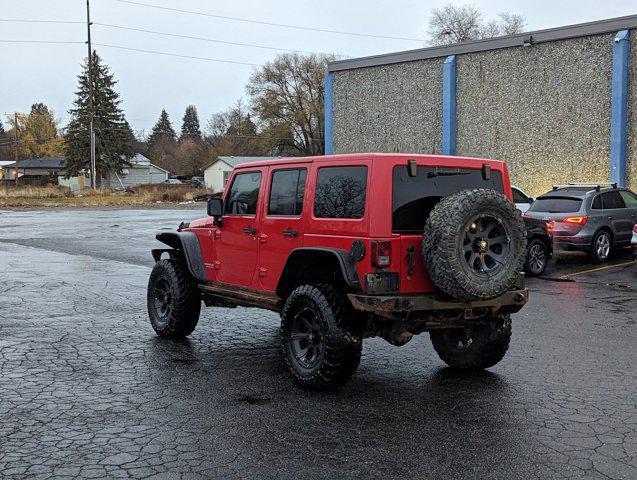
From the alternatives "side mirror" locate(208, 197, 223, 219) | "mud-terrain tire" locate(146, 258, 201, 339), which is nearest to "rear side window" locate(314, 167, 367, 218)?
"side mirror" locate(208, 197, 223, 219)

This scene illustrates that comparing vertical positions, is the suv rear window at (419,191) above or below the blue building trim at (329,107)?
below

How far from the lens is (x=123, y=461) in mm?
4621

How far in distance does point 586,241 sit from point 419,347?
347 inches

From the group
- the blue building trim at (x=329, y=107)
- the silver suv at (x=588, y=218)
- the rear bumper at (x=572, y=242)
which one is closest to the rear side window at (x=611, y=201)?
the silver suv at (x=588, y=218)

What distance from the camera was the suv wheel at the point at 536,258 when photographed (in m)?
14.3

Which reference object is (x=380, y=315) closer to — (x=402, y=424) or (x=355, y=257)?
(x=355, y=257)

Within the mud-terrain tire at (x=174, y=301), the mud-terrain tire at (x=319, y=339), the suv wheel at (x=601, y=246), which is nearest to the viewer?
the mud-terrain tire at (x=319, y=339)

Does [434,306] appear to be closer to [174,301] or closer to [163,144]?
[174,301]

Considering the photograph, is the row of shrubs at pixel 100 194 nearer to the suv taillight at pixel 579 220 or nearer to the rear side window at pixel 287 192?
the suv taillight at pixel 579 220

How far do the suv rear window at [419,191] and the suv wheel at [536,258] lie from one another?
8219 mm

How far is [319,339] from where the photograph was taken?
6289 millimetres

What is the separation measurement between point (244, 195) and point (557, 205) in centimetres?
1020

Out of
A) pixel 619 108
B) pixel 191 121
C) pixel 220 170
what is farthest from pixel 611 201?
pixel 191 121

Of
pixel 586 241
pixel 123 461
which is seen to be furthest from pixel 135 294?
pixel 586 241
